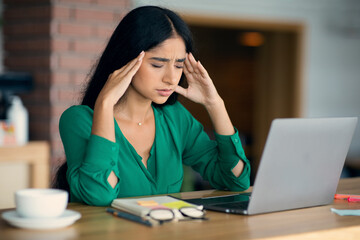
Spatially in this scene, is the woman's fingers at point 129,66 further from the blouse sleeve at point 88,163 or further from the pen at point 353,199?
the pen at point 353,199

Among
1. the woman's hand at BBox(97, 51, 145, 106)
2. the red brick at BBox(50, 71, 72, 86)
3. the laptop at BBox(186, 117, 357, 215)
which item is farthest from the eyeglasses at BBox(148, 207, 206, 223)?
the red brick at BBox(50, 71, 72, 86)

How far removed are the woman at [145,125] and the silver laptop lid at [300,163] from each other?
0.40m

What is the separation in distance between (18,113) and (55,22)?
63 cm

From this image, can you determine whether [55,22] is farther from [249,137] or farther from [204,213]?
[249,137]

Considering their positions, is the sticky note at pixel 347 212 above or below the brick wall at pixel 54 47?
below

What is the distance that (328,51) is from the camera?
5566mm

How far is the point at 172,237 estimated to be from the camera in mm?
1197

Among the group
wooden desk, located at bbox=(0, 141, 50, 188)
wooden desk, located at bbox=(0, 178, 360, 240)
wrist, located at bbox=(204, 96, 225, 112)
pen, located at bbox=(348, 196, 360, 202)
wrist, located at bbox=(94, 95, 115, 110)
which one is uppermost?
wrist, located at bbox=(94, 95, 115, 110)

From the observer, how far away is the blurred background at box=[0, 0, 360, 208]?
3.42 m

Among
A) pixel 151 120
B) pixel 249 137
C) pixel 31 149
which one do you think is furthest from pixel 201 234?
pixel 249 137

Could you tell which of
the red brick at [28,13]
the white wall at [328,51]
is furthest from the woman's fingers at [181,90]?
the white wall at [328,51]

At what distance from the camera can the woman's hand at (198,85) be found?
1970 millimetres

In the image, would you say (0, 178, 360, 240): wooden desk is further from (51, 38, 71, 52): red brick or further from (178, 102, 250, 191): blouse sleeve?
(51, 38, 71, 52): red brick

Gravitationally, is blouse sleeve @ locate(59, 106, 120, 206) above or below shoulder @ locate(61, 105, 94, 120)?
below
